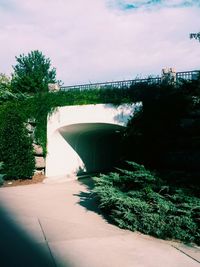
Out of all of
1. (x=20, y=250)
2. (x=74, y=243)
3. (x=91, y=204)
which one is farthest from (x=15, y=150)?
(x=20, y=250)

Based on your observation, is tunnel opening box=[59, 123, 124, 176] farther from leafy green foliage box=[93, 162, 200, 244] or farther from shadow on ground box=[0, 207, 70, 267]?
shadow on ground box=[0, 207, 70, 267]

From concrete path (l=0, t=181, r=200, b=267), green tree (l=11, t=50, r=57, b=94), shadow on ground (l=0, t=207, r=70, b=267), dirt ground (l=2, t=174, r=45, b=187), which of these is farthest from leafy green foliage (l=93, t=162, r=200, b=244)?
green tree (l=11, t=50, r=57, b=94)

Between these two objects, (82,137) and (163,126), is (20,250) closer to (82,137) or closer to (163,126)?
(163,126)

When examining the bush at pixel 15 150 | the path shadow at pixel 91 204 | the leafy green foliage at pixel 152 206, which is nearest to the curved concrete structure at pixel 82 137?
the bush at pixel 15 150

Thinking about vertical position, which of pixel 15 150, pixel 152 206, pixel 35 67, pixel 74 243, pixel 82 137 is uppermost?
pixel 35 67

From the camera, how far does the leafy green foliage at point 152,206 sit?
584cm

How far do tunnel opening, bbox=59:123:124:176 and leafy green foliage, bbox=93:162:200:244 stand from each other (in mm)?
6888

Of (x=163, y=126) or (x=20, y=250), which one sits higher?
(x=163, y=126)

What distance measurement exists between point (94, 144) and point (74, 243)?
42.8 ft

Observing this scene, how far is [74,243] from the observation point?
570 centimetres

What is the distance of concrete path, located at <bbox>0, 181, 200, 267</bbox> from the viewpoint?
15.9 ft

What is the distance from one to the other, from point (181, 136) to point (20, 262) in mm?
7187

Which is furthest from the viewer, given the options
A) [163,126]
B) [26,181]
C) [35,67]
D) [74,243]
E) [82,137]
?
[35,67]

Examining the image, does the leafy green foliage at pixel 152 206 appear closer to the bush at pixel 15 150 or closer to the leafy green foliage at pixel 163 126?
the leafy green foliage at pixel 163 126
